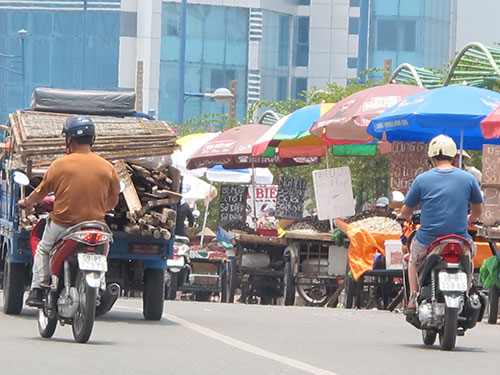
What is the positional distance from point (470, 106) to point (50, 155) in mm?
6125

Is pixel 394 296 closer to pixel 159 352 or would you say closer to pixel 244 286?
pixel 244 286

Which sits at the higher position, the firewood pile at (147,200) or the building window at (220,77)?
the building window at (220,77)

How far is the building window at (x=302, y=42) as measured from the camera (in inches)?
4141

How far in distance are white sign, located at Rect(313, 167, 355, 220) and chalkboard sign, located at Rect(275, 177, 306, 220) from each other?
2.51 metres

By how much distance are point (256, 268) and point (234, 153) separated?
425 cm

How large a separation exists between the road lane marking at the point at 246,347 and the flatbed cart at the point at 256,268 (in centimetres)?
859

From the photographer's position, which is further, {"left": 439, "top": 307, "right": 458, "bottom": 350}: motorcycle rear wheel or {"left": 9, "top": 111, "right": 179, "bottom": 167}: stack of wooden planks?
{"left": 9, "top": 111, "right": 179, "bottom": 167}: stack of wooden planks

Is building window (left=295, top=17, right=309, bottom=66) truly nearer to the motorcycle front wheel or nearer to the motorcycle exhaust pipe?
the motorcycle exhaust pipe

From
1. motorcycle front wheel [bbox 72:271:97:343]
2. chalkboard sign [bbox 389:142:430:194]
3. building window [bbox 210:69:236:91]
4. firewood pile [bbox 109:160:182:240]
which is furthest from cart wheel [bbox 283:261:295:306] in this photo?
building window [bbox 210:69:236:91]

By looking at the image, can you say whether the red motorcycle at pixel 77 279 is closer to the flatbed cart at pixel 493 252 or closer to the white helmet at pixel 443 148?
the white helmet at pixel 443 148

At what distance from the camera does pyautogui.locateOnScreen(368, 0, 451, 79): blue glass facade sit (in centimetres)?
10362

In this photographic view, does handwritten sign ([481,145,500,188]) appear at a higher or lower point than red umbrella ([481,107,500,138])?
lower

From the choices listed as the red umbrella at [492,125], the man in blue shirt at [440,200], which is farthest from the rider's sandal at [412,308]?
the red umbrella at [492,125]

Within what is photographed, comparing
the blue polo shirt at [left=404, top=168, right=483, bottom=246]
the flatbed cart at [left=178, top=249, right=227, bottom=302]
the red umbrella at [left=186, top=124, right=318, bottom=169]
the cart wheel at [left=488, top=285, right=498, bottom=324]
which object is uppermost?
the blue polo shirt at [left=404, top=168, right=483, bottom=246]
